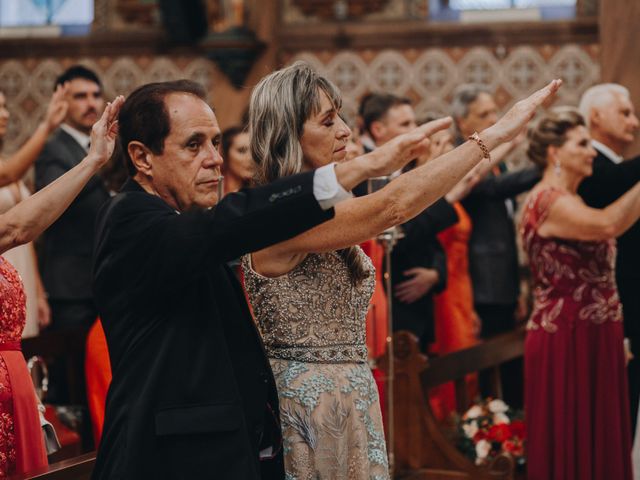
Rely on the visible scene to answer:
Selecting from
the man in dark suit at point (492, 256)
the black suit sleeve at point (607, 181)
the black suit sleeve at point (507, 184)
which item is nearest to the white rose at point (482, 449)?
the black suit sleeve at point (607, 181)

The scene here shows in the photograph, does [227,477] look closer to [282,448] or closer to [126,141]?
[282,448]

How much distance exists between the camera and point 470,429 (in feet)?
16.5

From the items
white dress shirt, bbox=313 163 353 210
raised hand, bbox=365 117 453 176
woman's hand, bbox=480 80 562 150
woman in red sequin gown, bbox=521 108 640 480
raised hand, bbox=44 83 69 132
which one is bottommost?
woman in red sequin gown, bbox=521 108 640 480

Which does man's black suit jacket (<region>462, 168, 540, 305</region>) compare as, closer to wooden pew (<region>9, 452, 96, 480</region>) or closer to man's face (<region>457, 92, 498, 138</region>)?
man's face (<region>457, 92, 498, 138</region>)

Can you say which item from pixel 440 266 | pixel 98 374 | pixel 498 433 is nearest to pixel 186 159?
pixel 98 374

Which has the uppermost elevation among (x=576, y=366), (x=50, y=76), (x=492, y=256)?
(x=50, y=76)

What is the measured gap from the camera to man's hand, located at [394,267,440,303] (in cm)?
538

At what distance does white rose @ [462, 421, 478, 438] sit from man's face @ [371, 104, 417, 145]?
60.7 inches

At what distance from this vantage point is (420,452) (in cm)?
449

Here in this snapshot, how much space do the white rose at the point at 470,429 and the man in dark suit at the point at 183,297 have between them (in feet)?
9.29

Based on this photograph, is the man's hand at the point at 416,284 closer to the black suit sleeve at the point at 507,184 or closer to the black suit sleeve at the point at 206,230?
the black suit sleeve at the point at 507,184

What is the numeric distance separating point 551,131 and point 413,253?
3.50ft

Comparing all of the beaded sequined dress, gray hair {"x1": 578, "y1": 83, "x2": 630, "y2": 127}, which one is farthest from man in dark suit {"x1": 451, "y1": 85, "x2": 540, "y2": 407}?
the beaded sequined dress

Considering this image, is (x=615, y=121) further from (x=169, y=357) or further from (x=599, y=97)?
(x=169, y=357)
